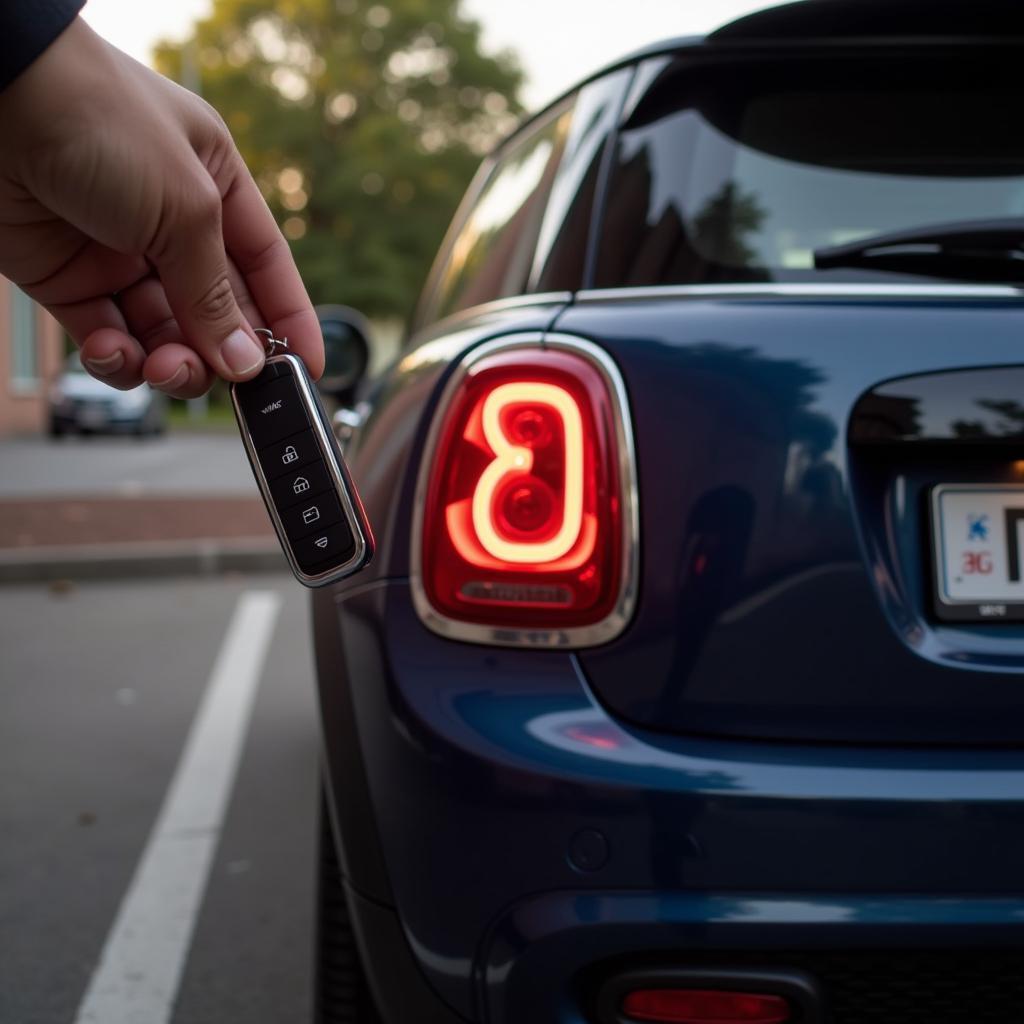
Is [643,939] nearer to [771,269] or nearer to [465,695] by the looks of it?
[465,695]

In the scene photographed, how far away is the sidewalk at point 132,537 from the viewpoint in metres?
8.34

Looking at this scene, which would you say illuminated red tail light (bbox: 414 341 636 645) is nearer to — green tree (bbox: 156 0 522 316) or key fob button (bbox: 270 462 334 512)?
key fob button (bbox: 270 462 334 512)

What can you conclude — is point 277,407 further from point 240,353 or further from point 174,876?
point 174,876

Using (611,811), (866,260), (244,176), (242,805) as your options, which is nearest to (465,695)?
(611,811)

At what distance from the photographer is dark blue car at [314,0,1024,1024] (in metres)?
1.70

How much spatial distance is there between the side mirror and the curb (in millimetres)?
4304

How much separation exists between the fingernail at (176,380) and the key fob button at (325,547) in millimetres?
203

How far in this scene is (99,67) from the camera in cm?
123

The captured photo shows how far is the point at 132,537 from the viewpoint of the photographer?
9.96m

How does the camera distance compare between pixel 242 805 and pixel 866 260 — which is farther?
pixel 242 805

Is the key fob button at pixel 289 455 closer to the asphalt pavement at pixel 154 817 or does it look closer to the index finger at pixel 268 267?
the index finger at pixel 268 267

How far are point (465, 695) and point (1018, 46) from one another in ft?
4.15

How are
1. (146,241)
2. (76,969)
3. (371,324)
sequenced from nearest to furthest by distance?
(146,241), (76,969), (371,324)

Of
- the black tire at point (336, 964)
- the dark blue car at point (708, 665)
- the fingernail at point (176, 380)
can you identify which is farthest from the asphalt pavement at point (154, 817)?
the fingernail at point (176, 380)
